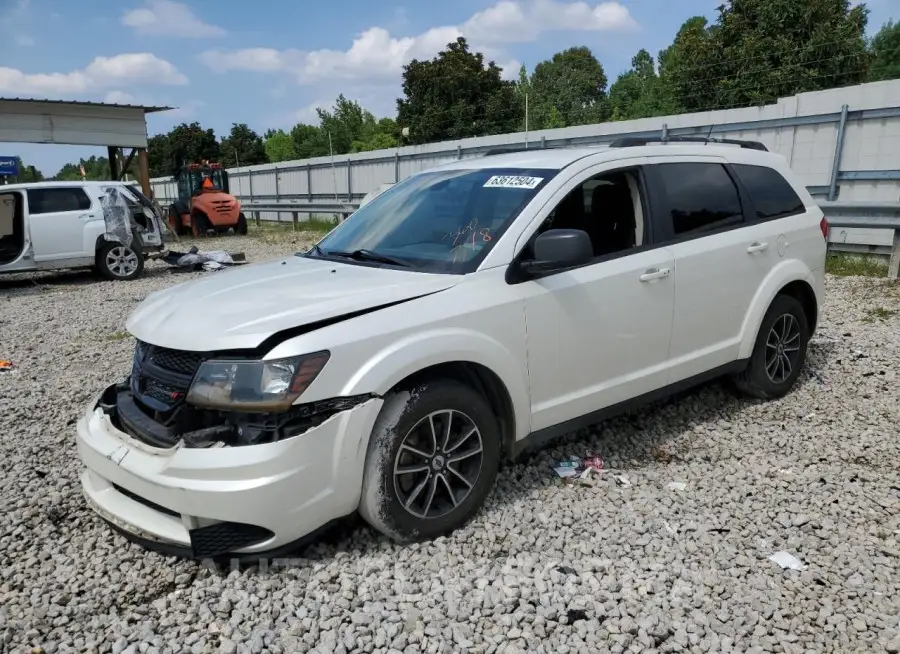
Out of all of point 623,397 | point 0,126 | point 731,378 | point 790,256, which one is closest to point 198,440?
point 623,397

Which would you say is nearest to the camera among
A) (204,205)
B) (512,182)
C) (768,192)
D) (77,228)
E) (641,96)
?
(512,182)

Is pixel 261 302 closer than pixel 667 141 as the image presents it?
Yes

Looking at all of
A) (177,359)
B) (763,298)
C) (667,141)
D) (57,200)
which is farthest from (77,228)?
(763,298)

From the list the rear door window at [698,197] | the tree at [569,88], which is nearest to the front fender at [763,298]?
the rear door window at [698,197]

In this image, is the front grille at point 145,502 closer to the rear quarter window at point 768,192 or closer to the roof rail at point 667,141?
the roof rail at point 667,141

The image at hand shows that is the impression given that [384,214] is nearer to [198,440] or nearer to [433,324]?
[433,324]

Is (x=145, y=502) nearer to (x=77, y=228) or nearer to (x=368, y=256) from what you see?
(x=368, y=256)

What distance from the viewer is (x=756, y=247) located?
15.0 feet

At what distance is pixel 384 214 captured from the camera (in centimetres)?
425

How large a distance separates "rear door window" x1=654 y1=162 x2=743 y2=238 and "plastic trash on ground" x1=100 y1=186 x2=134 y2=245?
1086 cm

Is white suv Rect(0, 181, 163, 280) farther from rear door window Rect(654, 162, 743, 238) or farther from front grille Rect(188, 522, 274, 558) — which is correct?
rear door window Rect(654, 162, 743, 238)

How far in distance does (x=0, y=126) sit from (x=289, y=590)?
2075cm

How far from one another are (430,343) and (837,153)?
1090cm

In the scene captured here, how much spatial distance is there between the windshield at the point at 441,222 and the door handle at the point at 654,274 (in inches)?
31.1
